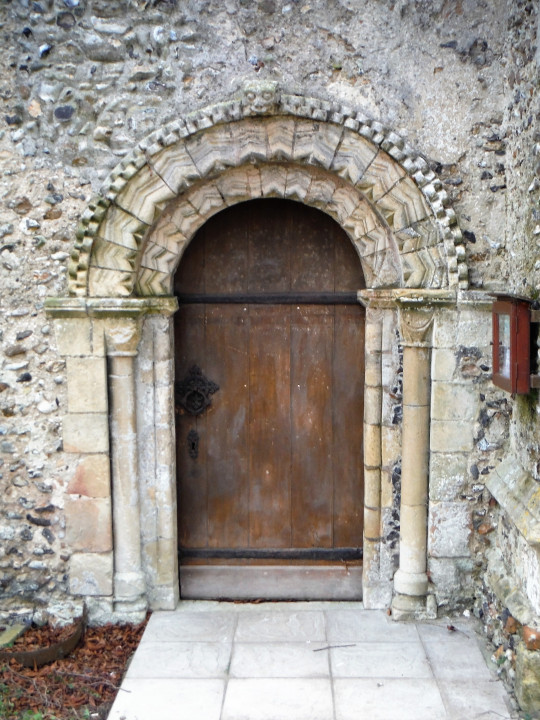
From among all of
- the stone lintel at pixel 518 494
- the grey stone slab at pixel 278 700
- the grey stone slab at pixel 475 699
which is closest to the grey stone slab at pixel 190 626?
the grey stone slab at pixel 278 700

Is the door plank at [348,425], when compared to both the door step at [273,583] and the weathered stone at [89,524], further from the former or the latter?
the weathered stone at [89,524]

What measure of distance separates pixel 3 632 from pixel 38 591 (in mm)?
295

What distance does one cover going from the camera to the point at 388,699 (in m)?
3.56

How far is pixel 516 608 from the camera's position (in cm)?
359

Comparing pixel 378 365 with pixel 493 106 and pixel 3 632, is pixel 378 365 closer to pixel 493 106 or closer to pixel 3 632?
pixel 493 106

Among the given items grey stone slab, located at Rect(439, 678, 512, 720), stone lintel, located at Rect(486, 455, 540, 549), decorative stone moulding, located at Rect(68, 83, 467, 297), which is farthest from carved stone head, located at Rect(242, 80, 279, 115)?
grey stone slab, located at Rect(439, 678, 512, 720)

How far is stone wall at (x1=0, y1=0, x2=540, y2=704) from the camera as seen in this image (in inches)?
152

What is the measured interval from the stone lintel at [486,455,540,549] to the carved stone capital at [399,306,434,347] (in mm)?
842

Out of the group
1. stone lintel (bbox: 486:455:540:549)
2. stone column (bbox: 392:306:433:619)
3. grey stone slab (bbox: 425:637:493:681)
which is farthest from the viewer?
stone column (bbox: 392:306:433:619)

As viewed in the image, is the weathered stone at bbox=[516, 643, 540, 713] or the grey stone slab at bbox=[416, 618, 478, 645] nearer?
the weathered stone at bbox=[516, 643, 540, 713]

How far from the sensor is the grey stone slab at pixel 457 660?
3734mm

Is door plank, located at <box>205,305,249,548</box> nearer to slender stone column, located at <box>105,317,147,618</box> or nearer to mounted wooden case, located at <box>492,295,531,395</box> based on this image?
slender stone column, located at <box>105,317,147,618</box>

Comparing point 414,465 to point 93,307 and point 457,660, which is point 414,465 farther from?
point 93,307

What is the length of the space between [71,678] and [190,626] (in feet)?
2.42
